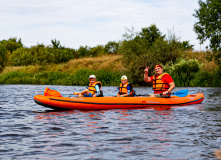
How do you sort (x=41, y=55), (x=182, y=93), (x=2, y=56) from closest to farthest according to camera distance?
(x=182, y=93) → (x=2, y=56) → (x=41, y=55)

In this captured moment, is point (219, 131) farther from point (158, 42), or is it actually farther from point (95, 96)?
point (158, 42)

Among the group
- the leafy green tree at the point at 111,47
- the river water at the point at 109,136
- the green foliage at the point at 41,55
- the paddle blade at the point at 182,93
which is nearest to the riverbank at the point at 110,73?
the green foliage at the point at 41,55

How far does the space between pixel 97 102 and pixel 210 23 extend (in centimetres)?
1920

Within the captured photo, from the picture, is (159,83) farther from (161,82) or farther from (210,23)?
(210,23)

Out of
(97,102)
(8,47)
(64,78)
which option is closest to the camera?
(97,102)

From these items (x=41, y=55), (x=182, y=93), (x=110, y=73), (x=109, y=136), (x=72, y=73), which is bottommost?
(x=109, y=136)

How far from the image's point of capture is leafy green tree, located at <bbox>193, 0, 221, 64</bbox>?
26.2 meters

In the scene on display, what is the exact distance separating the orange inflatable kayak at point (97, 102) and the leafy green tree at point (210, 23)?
16.4 meters

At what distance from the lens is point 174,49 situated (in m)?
29.2

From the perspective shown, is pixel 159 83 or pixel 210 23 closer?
pixel 159 83

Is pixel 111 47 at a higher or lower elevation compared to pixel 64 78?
higher

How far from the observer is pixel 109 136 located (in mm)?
6418

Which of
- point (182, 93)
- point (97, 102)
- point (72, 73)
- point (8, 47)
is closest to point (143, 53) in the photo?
point (72, 73)

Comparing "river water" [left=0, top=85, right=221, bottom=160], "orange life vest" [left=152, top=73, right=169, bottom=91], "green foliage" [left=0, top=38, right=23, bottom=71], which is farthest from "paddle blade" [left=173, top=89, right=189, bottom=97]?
"green foliage" [left=0, top=38, right=23, bottom=71]
